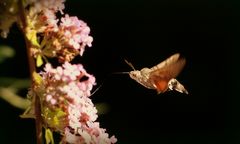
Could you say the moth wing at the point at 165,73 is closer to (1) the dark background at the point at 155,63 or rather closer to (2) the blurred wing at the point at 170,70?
(2) the blurred wing at the point at 170,70

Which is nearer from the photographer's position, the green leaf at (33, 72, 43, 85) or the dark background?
the green leaf at (33, 72, 43, 85)

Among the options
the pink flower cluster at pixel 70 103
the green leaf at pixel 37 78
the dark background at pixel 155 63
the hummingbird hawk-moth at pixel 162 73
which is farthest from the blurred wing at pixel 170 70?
the dark background at pixel 155 63

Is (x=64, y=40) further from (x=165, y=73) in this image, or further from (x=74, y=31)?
(x=165, y=73)

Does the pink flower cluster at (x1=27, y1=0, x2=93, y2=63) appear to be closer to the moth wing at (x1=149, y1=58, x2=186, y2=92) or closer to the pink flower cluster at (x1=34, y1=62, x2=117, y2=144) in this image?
the pink flower cluster at (x1=34, y1=62, x2=117, y2=144)

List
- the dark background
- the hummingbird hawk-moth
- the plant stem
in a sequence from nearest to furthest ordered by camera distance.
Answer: the plant stem
the hummingbird hawk-moth
the dark background

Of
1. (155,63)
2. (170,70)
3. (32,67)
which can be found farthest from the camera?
(155,63)

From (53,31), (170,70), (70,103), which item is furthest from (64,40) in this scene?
(170,70)

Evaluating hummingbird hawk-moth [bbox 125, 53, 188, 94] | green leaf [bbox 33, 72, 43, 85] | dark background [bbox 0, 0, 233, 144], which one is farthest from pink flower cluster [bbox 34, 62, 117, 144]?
dark background [bbox 0, 0, 233, 144]
